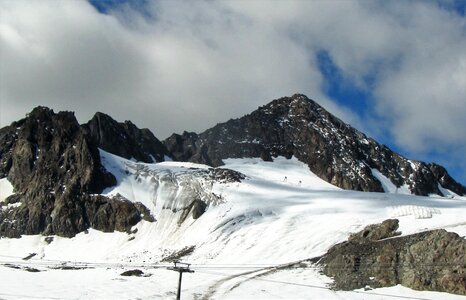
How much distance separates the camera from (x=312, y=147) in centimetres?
16550

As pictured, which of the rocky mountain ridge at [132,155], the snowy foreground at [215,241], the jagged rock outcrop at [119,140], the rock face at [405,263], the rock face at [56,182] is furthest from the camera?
the jagged rock outcrop at [119,140]

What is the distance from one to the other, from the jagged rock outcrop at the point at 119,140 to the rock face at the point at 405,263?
329 ft

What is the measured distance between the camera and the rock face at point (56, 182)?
9488 cm

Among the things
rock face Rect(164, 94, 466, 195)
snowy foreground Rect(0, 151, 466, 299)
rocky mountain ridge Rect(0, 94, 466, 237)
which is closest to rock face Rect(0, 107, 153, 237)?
rocky mountain ridge Rect(0, 94, 466, 237)

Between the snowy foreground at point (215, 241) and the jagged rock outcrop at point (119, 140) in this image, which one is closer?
the snowy foreground at point (215, 241)

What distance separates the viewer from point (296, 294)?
45.1 m

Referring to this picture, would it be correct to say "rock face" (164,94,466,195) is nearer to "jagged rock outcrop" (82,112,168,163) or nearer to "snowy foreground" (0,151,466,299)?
"jagged rock outcrop" (82,112,168,163)

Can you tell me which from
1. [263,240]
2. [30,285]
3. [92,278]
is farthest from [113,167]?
[30,285]

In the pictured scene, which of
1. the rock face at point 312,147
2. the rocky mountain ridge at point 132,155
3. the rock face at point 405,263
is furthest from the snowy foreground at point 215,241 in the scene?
the rock face at point 312,147

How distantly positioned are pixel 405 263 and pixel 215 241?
33.1 meters

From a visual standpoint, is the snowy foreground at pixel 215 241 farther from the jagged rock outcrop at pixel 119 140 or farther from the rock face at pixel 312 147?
the rock face at pixel 312 147

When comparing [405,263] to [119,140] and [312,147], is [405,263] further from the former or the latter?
[312,147]

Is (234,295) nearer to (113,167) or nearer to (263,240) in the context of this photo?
(263,240)

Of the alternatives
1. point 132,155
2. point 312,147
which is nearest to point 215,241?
point 132,155
